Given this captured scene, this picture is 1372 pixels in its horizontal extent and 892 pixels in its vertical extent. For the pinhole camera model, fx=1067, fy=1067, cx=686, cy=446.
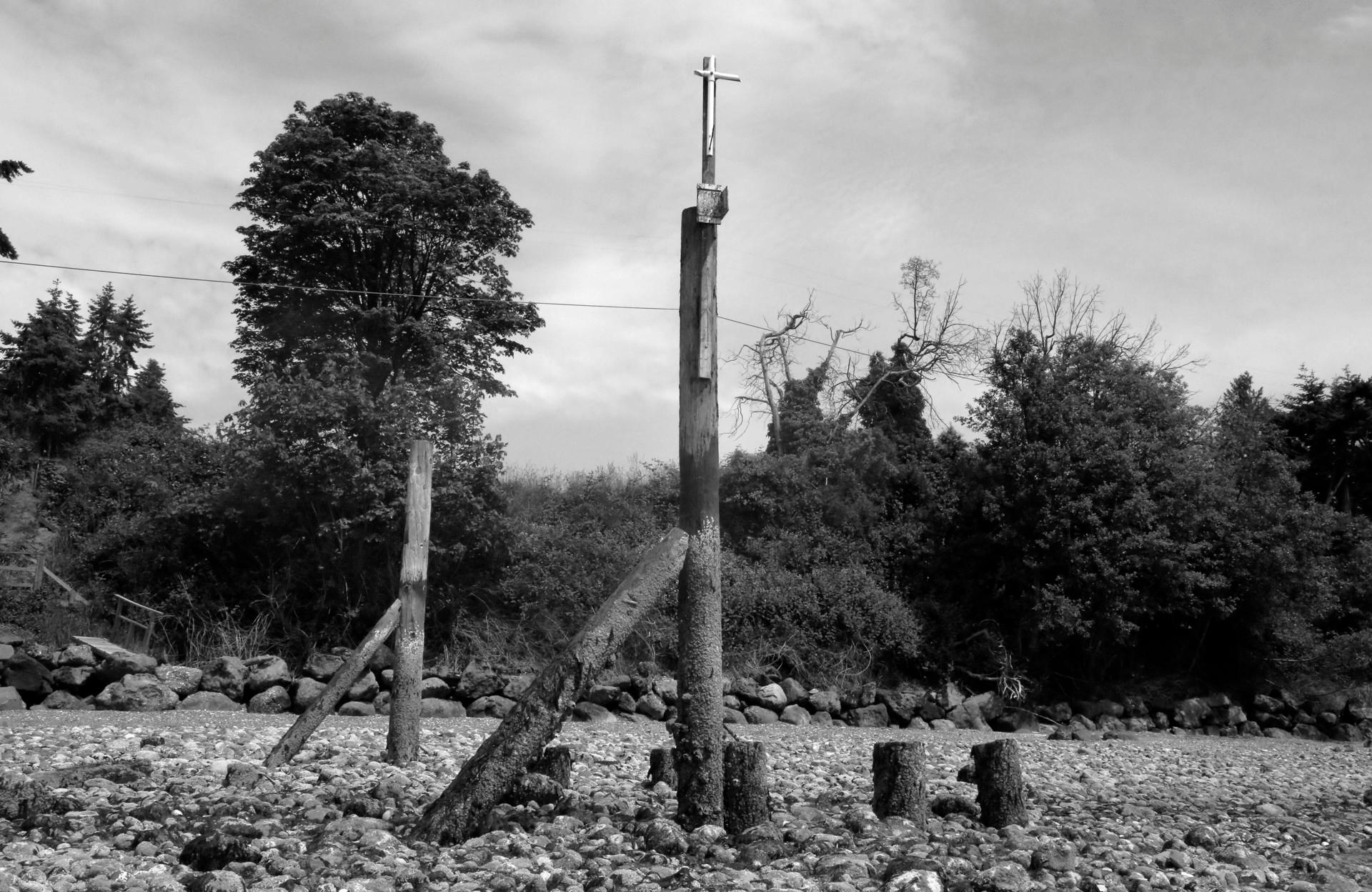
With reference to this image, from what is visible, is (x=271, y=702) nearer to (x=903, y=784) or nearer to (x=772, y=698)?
(x=772, y=698)

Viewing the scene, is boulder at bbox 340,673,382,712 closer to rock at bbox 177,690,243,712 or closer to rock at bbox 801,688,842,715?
rock at bbox 177,690,243,712

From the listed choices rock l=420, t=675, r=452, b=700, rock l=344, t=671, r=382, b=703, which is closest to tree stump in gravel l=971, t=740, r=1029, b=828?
rock l=420, t=675, r=452, b=700

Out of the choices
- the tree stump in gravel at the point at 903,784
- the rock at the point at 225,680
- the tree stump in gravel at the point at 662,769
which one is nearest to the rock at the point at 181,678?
the rock at the point at 225,680

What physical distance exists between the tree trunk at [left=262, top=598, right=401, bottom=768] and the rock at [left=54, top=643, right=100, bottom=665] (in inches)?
380

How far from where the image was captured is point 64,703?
661 inches

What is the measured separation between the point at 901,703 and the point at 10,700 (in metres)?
15.4

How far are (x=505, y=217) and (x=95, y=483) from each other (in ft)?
42.7

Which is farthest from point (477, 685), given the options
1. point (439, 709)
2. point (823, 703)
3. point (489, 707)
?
point (823, 703)

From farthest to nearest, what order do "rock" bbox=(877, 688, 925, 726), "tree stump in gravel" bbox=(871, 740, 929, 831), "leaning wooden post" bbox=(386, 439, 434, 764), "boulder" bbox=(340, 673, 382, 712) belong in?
1. "rock" bbox=(877, 688, 925, 726)
2. "boulder" bbox=(340, 673, 382, 712)
3. "leaning wooden post" bbox=(386, 439, 434, 764)
4. "tree stump in gravel" bbox=(871, 740, 929, 831)

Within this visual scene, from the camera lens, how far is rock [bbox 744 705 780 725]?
19.3m

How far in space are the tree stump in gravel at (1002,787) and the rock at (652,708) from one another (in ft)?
37.1

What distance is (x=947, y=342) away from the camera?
1293 inches

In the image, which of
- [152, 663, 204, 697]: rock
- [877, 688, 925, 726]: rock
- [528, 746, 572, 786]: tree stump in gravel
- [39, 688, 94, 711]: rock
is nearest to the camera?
[528, 746, 572, 786]: tree stump in gravel

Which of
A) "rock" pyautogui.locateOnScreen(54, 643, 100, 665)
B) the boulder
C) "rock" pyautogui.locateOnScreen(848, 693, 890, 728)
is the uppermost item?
"rock" pyautogui.locateOnScreen(54, 643, 100, 665)
